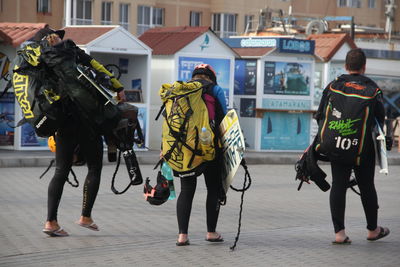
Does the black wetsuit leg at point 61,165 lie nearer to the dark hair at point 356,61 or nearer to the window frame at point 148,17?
the dark hair at point 356,61

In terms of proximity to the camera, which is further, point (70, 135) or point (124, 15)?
point (124, 15)

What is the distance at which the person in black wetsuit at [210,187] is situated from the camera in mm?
8070

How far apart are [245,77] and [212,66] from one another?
1.19 m

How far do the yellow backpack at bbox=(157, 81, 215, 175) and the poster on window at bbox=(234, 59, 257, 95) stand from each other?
12.5 m

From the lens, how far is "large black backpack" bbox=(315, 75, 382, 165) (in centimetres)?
832

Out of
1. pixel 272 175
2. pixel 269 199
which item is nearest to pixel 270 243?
pixel 269 199

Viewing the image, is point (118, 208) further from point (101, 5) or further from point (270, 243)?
point (101, 5)

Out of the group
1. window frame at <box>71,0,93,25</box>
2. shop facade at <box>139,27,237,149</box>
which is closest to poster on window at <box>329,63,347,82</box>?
shop facade at <box>139,27,237,149</box>

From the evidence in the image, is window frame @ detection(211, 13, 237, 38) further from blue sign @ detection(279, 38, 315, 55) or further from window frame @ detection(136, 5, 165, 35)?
blue sign @ detection(279, 38, 315, 55)

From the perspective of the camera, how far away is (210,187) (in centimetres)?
827

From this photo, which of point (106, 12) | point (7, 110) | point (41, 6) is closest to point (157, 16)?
point (106, 12)

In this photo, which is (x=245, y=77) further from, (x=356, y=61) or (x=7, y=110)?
(x=356, y=61)

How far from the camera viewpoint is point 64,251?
7664 mm

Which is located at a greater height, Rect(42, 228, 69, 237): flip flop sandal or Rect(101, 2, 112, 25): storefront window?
Rect(101, 2, 112, 25): storefront window
